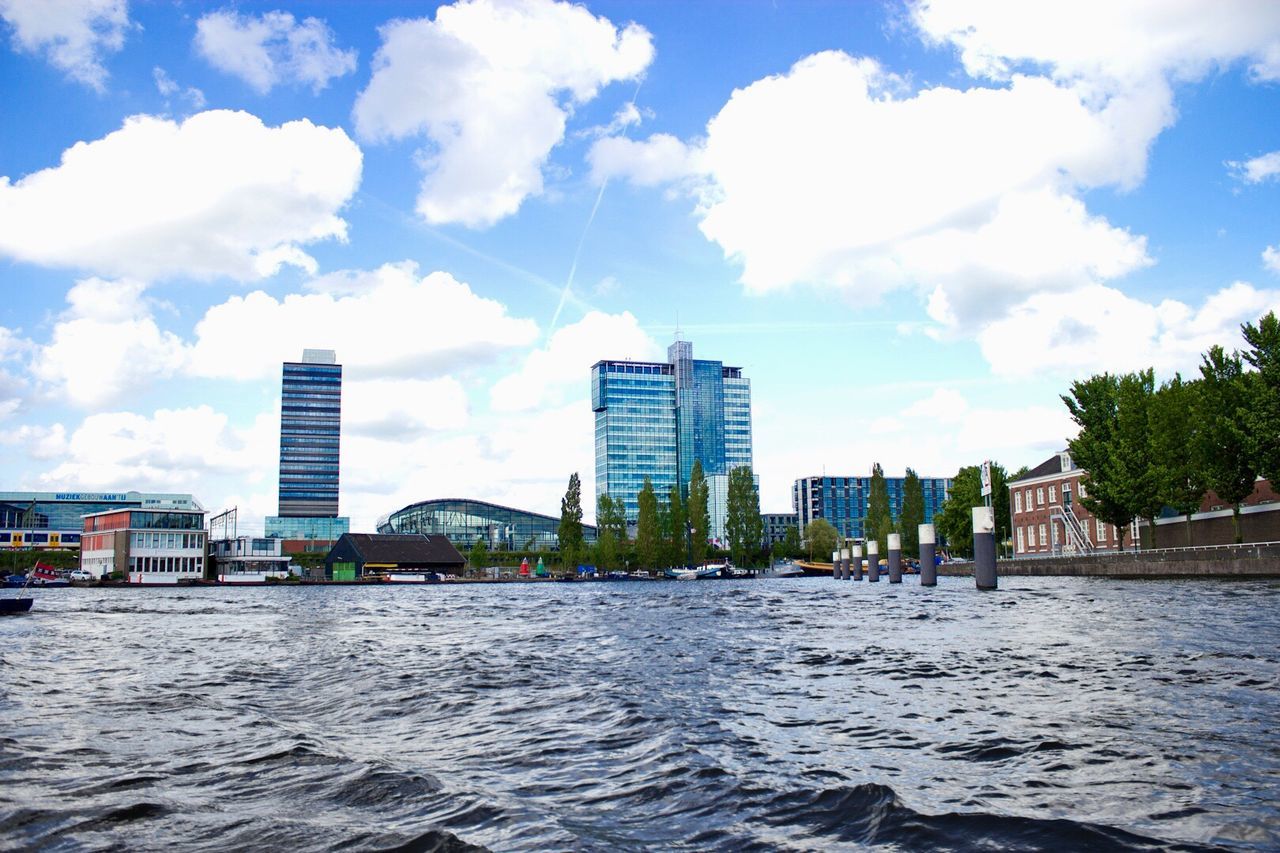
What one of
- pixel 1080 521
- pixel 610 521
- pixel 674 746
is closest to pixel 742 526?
pixel 610 521

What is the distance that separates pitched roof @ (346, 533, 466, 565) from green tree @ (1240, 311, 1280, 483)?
120652mm

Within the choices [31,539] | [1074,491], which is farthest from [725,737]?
[31,539]

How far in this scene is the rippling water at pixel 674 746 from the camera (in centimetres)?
702

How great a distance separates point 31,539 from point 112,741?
214 m

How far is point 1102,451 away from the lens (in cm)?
7056

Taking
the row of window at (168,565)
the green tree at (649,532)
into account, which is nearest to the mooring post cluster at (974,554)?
the green tree at (649,532)

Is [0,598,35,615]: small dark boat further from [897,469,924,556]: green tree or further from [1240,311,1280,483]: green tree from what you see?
[897,469,924,556]: green tree

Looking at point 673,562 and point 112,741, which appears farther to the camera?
point 673,562

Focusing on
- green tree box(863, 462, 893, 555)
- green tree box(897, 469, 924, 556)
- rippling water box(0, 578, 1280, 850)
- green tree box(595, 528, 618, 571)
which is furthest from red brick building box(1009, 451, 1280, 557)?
green tree box(595, 528, 618, 571)

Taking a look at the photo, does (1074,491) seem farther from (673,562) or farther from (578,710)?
(578,710)

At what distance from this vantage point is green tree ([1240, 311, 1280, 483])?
53.3 meters

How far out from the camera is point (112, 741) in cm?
1149

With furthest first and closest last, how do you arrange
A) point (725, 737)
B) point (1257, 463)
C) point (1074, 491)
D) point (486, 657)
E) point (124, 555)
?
point (124, 555) < point (1074, 491) < point (1257, 463) < point (486, 657) < point (725, 737)

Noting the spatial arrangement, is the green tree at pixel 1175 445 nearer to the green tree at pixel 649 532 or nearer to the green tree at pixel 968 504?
the green tree at pixel 968 504
